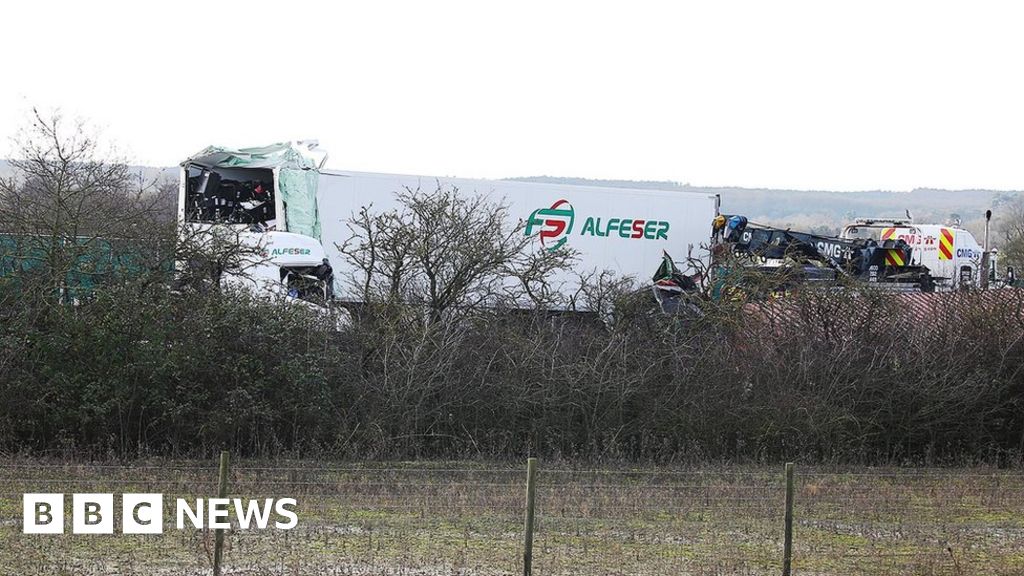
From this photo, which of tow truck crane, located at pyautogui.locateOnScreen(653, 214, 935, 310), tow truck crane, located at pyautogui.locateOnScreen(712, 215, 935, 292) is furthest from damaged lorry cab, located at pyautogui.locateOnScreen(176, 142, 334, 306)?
tow truck crane, located at pyautogui.locateOnScreen(712, 215, 935, 292)

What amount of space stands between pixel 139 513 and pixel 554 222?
1817 centimetres

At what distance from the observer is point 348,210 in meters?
27.7

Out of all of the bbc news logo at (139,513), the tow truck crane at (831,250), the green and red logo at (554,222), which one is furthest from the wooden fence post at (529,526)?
the green and red logo at (554,222)

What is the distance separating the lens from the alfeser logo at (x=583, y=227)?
29672 millimetres

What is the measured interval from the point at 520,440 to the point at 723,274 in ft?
18.2

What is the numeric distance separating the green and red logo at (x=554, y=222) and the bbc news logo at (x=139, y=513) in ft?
→ 54.6

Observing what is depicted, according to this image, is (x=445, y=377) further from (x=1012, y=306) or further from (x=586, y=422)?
(x=1012, y=306)

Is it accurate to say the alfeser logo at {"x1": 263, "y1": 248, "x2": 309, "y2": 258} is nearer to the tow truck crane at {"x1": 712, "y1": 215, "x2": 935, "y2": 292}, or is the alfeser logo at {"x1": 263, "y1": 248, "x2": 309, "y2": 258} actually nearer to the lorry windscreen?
the lorry windscreen

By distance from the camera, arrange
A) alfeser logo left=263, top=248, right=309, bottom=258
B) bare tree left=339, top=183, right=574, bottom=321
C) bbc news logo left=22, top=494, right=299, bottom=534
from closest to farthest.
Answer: bbc news logo left=22, top=494, right=299, bottom=534 < bare tree left=339, top=183, right=574, bottom=321 < alfeser logo left=263, top=248, right=309, bottom=258

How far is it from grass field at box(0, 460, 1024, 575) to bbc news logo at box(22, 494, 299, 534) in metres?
0.18

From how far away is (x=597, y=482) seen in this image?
15.9m

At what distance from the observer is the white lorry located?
969 inches

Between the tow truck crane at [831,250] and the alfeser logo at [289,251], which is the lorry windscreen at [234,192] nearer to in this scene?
the alfeser logo at [289,251]

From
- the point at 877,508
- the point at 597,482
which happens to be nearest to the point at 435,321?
the point at 597,482
